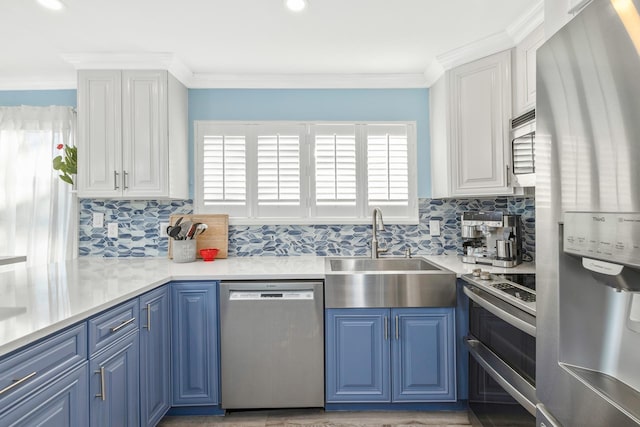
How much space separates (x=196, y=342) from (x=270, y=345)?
0.46 metres

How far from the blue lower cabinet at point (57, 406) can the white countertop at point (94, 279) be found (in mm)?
195

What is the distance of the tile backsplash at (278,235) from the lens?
106 inches

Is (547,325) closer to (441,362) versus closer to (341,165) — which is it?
(441,362)

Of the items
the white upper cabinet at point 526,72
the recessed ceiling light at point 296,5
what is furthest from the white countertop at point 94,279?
the recessed ceiling light at point 296,5

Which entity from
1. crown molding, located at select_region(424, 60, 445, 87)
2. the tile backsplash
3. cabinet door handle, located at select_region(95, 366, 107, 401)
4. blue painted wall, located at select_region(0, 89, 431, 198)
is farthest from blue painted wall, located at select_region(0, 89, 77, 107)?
crown molding, located at select_region(424, 60, 445, 87)

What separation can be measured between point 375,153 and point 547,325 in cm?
206

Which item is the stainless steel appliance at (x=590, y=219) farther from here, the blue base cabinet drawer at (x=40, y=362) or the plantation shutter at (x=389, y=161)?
the plantation shutter at (x=389, y=161)

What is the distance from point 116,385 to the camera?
1.52m

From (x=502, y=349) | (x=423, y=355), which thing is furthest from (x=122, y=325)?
(x=502, y=349)

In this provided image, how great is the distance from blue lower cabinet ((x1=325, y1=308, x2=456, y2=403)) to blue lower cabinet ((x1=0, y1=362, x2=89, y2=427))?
Result: 123 cm

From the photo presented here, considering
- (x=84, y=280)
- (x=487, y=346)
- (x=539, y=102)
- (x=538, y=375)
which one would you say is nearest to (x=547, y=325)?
(x=538, y=375)

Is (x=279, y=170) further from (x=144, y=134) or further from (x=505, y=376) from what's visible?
(x=505, y=376)

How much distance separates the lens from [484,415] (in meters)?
1.76

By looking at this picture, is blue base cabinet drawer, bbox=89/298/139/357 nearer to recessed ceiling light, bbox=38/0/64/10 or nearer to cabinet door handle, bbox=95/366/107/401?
cabinet door handle, bbox=95/366/107/401
